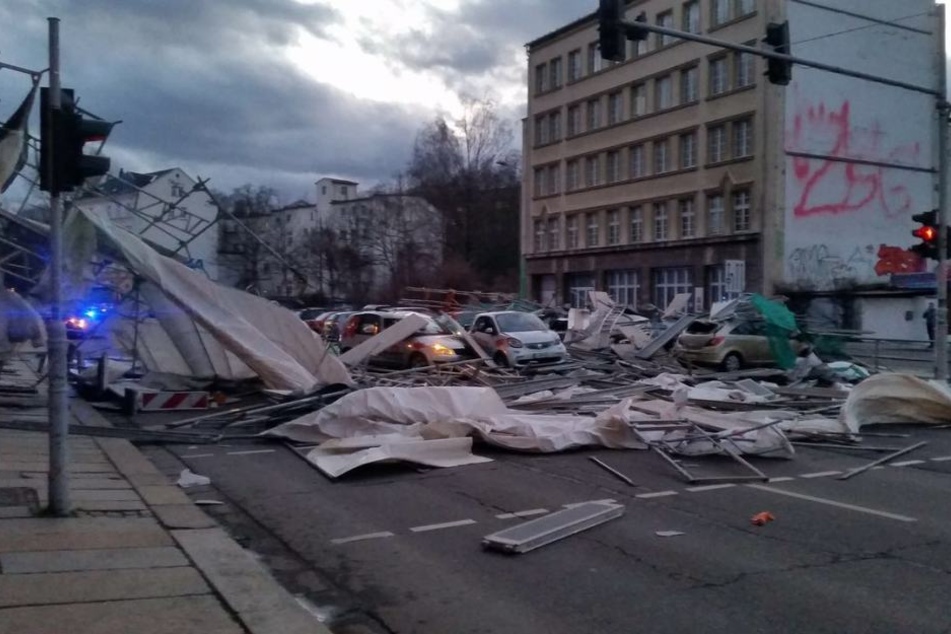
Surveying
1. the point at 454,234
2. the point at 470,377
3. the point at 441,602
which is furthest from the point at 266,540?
the point at 454,234

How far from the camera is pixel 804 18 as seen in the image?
48188 millimetres

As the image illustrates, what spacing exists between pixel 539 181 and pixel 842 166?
2139 cm

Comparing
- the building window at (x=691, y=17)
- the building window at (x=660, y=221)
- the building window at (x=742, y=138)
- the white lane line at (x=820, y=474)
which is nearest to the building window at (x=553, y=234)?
the building window at (x=660, y=221)

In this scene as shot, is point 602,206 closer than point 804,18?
No

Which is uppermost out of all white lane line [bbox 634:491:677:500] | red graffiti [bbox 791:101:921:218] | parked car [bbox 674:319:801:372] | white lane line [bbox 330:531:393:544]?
red graffiti [bbox 791:101:921:218]

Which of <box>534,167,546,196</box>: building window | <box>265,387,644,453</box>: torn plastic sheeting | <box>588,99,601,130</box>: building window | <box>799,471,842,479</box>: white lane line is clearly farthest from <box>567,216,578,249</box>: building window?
<box>799,471,842,479</box>: white lane line

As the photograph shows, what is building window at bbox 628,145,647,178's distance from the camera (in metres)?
57.1

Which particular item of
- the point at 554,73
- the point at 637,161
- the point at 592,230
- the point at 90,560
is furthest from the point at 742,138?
the point at 90,560

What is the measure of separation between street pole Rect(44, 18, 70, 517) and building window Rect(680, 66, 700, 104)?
47138mm

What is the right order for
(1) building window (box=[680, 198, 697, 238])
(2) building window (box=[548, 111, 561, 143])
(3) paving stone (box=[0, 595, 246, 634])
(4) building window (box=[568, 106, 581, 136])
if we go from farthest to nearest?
(2) building window (box=[548, 111, 561, 143])
(4) building window (box=[568, 106, 581, 136])
(1) building window (box=[680, 198, 697, 238])
(3) paving stone (box=[0, 595, 246, 634])

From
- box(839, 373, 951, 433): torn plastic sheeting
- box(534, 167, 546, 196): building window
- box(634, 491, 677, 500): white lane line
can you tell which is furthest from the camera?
box(534, 167, 546, 196): building window

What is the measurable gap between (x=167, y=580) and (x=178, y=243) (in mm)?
14920

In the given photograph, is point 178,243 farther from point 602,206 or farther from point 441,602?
point 602,206

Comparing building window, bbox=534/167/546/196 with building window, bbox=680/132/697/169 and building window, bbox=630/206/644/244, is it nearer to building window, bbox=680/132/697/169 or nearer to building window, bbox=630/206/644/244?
building window, bbox=630/206/644/244
